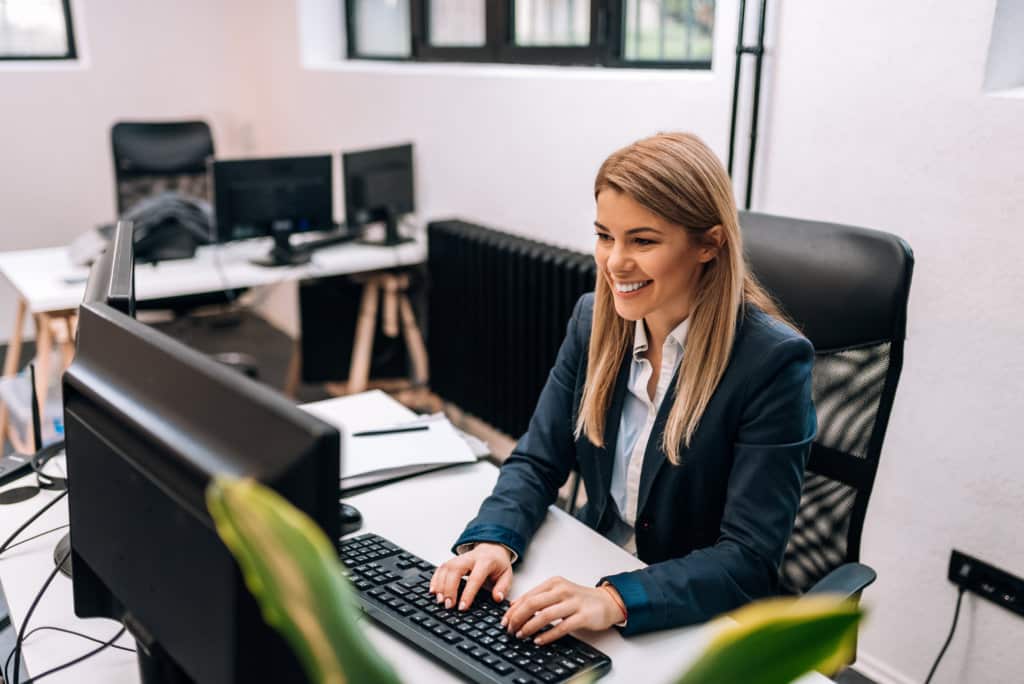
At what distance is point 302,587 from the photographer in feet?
1.31

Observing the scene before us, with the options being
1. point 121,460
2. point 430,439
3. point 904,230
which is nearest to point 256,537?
point 121,460

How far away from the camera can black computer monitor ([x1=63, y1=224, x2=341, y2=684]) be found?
605 millimetres

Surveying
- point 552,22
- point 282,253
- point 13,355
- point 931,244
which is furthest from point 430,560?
point 13,355

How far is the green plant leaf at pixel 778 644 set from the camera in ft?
1.31

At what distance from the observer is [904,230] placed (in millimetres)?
1868

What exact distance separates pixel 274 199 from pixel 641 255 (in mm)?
2156

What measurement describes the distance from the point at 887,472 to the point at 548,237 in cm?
129

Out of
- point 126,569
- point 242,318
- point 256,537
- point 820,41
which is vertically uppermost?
point 820,41

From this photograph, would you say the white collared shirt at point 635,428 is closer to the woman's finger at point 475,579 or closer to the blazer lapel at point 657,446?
the blazer lapel at point 657,446

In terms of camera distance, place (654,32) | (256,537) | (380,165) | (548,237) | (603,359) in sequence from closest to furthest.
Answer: (256,537)
(603,359)
(654,32)
(548,237)
(380,165)

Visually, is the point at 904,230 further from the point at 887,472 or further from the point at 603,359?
the point at 603,359

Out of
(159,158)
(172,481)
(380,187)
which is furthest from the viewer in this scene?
(159,158)

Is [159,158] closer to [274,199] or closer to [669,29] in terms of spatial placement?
[274,199]

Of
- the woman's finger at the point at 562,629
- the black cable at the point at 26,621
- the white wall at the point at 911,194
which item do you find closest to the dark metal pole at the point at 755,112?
the white wall at the point at 911,194
